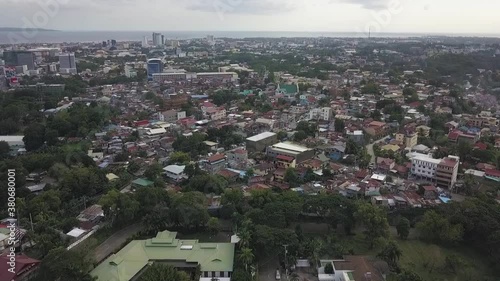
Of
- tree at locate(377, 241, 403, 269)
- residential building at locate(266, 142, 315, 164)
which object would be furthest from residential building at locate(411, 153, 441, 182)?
tree at locate(377, 241, 403, 269)

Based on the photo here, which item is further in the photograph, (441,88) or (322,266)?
(441,88)

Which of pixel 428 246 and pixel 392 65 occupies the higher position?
pixel 392 65

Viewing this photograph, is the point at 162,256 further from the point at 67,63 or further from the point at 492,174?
the point at 67,63

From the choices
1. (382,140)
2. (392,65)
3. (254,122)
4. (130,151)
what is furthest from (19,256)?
(392,65)

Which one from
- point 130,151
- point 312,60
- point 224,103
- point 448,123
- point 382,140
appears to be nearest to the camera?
point 130,151

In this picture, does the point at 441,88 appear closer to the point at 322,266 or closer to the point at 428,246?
the point at 428,246

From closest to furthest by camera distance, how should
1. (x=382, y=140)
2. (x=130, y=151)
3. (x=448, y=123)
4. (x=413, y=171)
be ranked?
1. (x=413, y=171)
2. (x=130, y=151)
3. (x=382, y=140)
4. (x=448, y=123)

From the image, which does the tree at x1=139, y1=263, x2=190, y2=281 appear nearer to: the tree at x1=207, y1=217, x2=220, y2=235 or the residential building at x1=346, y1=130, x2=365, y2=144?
the tree at x1=207, y1=217, x2=220, y2=235

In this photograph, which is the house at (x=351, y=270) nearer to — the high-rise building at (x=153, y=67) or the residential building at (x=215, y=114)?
the residential building at (x=215, y=114)
